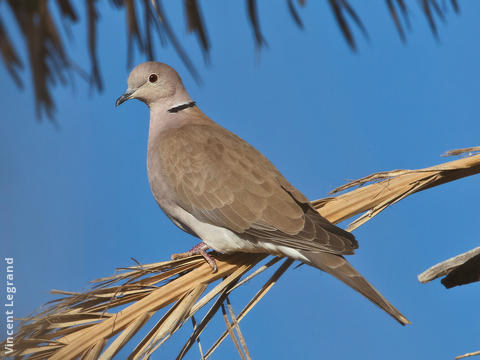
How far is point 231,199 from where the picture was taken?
254 centimetres

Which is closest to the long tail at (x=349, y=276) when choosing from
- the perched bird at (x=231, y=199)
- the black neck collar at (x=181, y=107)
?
the perched bird at (x=231, y=199)

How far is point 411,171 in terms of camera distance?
239cm

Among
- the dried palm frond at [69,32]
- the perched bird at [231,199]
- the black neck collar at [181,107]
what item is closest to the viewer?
the dried palm frond at [69,32]

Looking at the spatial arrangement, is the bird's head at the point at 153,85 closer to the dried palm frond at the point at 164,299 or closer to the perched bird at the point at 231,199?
the perched bird at the point at 231,199

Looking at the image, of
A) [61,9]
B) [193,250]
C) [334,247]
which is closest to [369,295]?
[334,247]

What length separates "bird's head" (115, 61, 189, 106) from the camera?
10.3 feet

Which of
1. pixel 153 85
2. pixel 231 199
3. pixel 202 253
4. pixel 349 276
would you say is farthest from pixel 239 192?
Result: pixel 153 85

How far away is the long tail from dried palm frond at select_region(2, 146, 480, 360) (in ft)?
0.54

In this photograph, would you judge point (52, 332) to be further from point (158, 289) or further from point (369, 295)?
point (369, 295)

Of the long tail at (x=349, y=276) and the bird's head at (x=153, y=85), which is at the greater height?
the bird's head at (x=153, y=85)

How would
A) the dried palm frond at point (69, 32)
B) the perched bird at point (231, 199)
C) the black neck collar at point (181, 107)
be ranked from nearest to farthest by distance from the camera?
1. the dried palm frond at point (69, 32)
2. the perched bird at point (231, 199)
3. the black neck collar at point (181, 107)

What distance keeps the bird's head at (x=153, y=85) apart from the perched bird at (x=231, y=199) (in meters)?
0.12

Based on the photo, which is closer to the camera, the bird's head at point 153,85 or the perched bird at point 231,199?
the perched bird at point 231,199

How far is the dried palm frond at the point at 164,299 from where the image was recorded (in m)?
1.97
